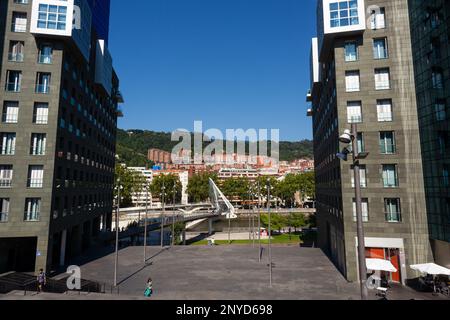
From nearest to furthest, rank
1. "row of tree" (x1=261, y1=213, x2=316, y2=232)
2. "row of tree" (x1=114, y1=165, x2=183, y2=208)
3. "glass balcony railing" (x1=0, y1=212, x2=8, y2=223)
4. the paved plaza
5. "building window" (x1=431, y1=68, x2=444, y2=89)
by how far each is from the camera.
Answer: the paved plaza
"building window" (x1=431, y1=68, x2=444, y2=89)
"glass balcony railing" (x1=0, y1=212, x2=8, y2=223)
"row of tree" (x1=261, y1=213, x2=316, y2=232)
"row of tree" (x1=114, y1=165, x2=183, y2=208)

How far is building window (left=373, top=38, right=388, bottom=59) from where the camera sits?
102ft

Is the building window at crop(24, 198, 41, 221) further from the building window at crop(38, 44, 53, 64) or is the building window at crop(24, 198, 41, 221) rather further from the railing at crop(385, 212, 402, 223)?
the railing at crop(385, 212, 402, 223)

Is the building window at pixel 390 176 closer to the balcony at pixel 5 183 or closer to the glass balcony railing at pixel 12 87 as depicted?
the balcony at pixel 5 183

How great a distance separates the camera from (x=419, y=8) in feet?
94.5

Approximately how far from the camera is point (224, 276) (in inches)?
Answer: 1220

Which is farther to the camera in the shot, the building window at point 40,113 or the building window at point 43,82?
the building window at point 43,82

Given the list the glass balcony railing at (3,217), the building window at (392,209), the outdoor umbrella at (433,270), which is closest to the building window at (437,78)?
the building window at (392,209)

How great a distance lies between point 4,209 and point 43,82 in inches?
581

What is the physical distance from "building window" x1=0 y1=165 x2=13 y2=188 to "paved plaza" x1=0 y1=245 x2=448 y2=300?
42.3 ft

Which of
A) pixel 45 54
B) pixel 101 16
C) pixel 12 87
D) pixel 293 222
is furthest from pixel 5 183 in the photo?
pixel 293 222

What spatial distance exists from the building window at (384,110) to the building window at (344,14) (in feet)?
30.2

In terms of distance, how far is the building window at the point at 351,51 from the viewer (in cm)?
3189

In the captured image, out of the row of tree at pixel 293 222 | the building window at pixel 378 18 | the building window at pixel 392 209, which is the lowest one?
the row of tree at pixel 293 222

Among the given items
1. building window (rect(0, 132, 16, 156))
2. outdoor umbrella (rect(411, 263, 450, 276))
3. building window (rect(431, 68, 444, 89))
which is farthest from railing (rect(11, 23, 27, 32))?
outdoor umbrella (rect(411, 263, 450, 276))
